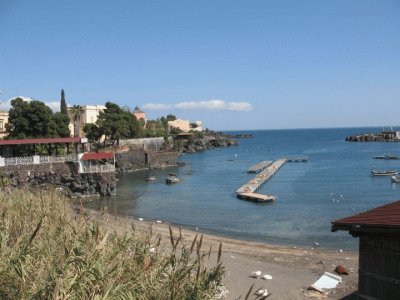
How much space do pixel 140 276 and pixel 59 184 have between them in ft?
121

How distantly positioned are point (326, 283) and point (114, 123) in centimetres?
5630

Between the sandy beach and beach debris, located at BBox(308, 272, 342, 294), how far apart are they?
0.62 feet

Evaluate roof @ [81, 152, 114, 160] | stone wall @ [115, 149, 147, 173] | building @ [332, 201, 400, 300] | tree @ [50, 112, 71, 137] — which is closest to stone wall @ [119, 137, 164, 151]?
stone wall @ [115, 149, 147, 173]

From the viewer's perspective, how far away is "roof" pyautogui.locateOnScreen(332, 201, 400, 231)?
964cm

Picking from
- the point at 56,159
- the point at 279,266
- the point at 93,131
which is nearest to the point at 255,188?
the point at 56,159

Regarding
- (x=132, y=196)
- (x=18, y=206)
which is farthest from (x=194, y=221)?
(x=18, y=206)

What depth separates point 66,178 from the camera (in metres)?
42.2

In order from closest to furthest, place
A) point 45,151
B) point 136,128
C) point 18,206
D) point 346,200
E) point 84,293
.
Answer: point 84,293, point 18,206, point 346,200, point 45,151, point 136,128

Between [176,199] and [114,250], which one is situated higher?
[114,250]

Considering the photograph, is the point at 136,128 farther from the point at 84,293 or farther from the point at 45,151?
the point at 84,293

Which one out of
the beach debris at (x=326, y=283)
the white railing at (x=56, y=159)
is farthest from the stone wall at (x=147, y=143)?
the beach debris at (x=326, y=283)

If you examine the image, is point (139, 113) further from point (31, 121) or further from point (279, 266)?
point (279, 266)

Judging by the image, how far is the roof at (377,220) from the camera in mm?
9641

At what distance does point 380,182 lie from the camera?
51594mm
